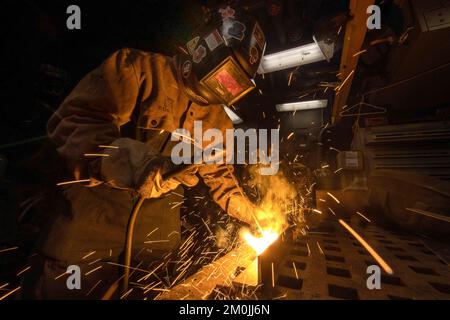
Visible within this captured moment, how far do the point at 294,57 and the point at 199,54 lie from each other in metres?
1.87

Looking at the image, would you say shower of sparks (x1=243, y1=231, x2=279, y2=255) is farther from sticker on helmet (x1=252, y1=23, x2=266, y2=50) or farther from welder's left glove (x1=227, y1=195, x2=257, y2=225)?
sticker on helmet (x1=252, y1=23, x2=266, y2=50)

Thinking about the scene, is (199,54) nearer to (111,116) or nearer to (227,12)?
(227,12)

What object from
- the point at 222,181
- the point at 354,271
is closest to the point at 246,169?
the point at 222,181

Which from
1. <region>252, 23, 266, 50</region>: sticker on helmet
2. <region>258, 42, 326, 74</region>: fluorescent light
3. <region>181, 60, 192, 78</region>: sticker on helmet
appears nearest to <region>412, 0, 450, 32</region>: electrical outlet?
<region>258, 42, 326, 74</region>: fluorescent light

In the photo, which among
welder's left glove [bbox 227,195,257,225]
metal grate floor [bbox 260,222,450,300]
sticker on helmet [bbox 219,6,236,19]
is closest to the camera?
metal grate floor [bbox 260,222,450,300]

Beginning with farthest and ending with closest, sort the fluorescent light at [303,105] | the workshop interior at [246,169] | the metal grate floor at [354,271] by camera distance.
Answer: the fluorescent light at [303,105] → the workshop interior at [246,169] → the metal grate floor at [354,271]

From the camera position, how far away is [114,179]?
1.06m

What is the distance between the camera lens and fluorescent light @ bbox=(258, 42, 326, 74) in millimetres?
2639

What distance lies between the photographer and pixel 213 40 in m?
1.45

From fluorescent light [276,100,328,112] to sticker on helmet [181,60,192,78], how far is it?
142 inches

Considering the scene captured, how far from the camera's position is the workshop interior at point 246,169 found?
4.17 feet

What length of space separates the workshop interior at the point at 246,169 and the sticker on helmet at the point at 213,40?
0.02 m

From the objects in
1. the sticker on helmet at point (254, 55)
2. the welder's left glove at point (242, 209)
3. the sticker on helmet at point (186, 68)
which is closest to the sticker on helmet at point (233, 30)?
the sticker on helmet at point (254, 55)

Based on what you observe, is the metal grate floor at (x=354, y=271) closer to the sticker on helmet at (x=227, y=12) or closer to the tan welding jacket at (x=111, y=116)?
the tan welding jacket at (x=111, y=116)
